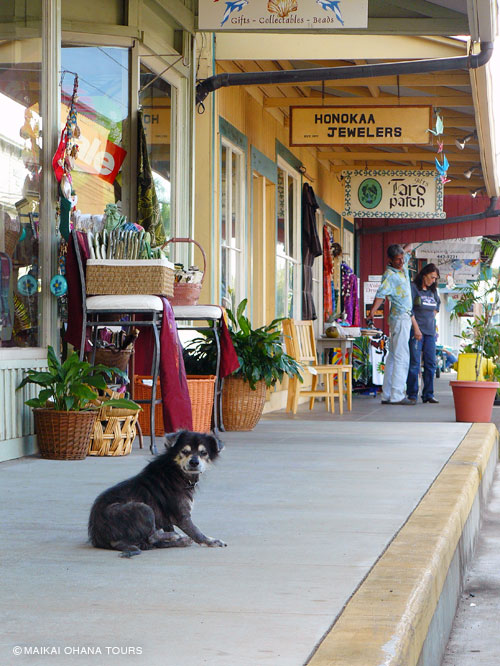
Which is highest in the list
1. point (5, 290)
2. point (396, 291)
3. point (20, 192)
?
point (20, 192)

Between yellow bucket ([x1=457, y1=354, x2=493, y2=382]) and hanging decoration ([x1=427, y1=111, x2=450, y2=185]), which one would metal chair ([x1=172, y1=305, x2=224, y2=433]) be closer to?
hanging decoration ([x1=427, y1=111, x2=450, y2=185])

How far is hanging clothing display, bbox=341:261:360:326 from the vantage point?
17406 millimetres

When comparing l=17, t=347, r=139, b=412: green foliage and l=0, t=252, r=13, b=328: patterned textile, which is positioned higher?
l=0, t=252, r=13, b=328: patterned textile

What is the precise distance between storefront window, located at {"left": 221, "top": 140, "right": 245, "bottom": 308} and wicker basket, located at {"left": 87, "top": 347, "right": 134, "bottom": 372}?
2.81 meters

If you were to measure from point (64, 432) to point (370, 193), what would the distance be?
30.7ft

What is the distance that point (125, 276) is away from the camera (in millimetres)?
5926

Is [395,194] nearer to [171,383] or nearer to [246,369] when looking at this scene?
[246,369]

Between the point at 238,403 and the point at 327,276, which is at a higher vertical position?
the point at 327,276

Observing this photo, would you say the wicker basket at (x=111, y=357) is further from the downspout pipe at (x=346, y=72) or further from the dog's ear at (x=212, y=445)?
the dog's ear at (x=212, y=445)

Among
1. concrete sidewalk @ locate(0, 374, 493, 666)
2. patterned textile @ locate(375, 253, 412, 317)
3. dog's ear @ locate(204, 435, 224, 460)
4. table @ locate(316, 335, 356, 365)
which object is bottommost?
concrete sidewalk @ locate(0, 374, 493, 666)

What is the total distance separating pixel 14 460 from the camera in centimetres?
550

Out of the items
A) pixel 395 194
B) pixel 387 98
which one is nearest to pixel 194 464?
pixel 387 98

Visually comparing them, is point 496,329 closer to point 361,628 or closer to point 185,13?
point 185,13

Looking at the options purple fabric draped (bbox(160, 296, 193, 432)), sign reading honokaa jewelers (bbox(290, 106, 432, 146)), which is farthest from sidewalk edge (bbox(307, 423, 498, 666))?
sign reading honokaa jewelers (bbox(290, 106, 432, 146))
